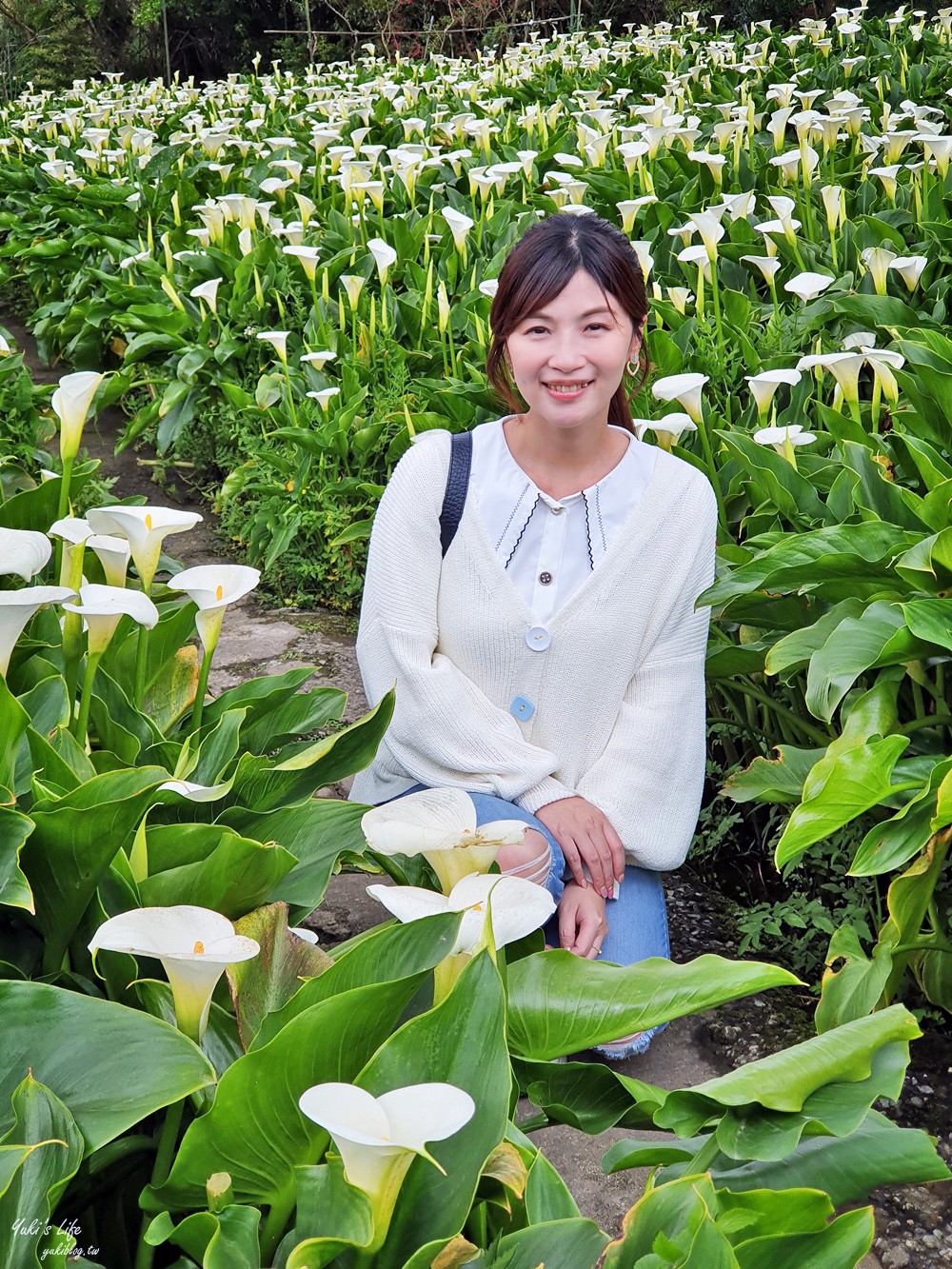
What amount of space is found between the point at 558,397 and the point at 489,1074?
1.33 metres

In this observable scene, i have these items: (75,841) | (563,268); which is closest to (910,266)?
(563,268)

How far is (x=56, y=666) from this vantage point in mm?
2035

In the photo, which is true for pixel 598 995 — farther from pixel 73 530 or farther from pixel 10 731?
pixel 73 530

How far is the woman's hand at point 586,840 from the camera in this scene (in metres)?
2.22

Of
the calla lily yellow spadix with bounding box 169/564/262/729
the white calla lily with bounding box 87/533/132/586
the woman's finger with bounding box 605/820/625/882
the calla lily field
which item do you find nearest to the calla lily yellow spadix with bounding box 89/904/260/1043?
the calla lily field

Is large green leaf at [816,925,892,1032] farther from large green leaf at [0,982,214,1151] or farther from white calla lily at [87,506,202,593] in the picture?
white calla lily at [87,506,202,593]

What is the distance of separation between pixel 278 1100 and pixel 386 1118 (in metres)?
0.22

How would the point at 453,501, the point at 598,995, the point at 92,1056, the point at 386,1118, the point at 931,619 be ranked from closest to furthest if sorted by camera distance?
the point at 386,1118 < the point at 92,1056 < the point at 598,995 < the point at 931,619 < the point at 453,501

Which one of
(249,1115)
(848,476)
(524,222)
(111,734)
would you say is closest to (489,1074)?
(249,1115)

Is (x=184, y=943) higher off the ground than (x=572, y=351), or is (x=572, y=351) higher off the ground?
(x=572, y=351)

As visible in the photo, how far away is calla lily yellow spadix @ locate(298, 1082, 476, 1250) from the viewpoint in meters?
0.94

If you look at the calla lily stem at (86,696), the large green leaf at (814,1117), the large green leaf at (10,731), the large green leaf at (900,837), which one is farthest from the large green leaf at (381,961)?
the large green leaf at (900,837)

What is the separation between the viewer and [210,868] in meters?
1.52

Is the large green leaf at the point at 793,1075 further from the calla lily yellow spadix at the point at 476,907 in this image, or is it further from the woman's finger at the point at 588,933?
the woman's finger at the point at 588,933
